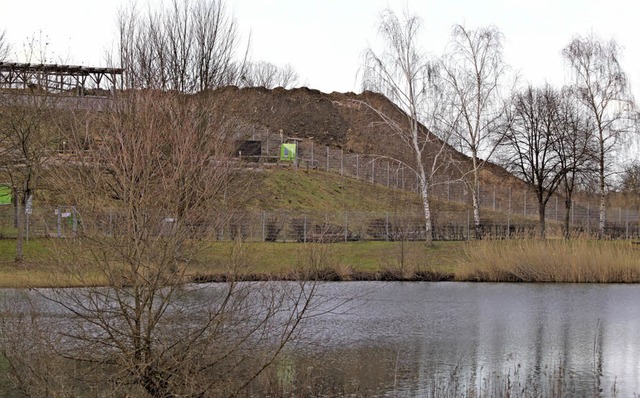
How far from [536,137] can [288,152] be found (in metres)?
22.9

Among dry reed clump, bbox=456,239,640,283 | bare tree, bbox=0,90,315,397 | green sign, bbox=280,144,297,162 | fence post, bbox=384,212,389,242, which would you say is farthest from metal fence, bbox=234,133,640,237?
bare tree, bbox=0,90,315,397

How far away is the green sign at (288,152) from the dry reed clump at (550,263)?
32211mm

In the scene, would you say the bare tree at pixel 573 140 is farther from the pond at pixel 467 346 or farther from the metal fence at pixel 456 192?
the pond at pixel 467 346

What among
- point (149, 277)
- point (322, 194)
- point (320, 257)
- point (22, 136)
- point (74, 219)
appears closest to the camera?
point (149, 277)

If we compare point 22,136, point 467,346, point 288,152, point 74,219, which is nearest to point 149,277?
point 74,219

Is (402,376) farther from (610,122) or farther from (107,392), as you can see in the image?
(610,122)

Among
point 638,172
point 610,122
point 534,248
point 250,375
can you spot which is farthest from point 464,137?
point 250,375

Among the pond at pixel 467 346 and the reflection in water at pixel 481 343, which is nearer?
the pond at pixel 467 346

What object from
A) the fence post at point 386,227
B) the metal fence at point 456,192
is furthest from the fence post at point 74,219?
the metal fence at point 456,192

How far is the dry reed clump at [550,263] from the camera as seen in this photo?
2662cm

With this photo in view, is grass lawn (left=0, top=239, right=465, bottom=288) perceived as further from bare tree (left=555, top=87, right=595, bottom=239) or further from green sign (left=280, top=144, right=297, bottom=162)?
green sign (left=280, top=144, right=297, bottom=162)

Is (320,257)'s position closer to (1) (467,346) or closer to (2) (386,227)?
(1) (467,346)

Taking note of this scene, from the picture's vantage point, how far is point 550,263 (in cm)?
2664

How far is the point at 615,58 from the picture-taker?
140 feet
